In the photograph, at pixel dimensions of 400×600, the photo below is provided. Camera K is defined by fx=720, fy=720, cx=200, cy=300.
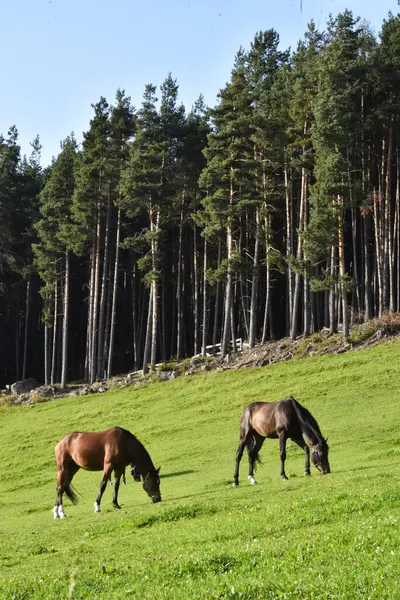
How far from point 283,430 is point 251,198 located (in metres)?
30.9

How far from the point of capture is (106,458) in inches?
759

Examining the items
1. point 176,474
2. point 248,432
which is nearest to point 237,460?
point 248,432

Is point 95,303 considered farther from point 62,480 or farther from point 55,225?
point 62,480

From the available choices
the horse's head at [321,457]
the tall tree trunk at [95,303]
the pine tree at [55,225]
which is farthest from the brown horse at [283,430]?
the pine tree at [55,225]

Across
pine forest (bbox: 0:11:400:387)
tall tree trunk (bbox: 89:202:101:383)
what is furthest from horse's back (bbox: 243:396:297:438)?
tall tree trunk (bbox: 89:202:101:383)

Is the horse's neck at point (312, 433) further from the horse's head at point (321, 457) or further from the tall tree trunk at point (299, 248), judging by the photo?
the tall tree trunk at point (299, 248)

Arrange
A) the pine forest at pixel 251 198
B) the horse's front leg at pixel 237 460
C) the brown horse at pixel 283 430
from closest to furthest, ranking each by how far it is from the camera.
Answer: the brown horse at pixel 283 430 < the horse's front leg at pixel 237 460 < the pine forest at pixel 251 198

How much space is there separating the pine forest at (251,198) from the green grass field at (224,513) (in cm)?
1113

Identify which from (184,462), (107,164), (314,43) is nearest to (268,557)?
(184,462)

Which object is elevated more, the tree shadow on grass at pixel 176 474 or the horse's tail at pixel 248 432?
the horse's tail at pixel 248 432

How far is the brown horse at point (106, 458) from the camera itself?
62.6 feet

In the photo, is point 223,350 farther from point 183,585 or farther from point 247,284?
point 183,585

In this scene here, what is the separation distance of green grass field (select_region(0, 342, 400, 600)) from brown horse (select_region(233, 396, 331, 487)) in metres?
0.82

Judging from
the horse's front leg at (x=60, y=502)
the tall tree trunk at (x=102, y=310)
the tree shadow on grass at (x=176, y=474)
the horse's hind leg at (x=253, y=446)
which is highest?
the tall tree trunk at (x=102, y=310)
